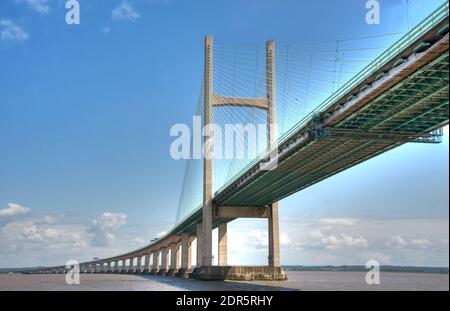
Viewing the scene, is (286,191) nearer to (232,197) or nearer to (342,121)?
(232,197)

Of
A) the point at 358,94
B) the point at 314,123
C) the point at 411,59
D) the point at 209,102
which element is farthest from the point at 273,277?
the point at 411,59

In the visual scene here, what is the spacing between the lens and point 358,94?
90.6 feet

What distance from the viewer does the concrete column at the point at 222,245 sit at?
63.9m

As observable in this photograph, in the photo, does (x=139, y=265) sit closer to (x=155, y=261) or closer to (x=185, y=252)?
(x=155, y=261)

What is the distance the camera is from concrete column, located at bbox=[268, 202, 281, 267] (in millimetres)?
57969

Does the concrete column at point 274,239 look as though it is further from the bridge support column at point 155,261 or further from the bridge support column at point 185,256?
the bridge support column at point 155,261

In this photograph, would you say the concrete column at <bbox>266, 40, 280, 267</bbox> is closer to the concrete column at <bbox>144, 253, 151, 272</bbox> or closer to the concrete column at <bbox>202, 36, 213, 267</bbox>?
the concrete column at <bbox>202, 36, 213, 267</bbox>

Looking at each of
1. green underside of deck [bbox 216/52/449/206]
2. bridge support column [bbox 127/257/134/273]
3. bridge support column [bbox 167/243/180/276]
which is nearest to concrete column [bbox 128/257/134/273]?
bridge support column [bbox 127/257/134/273]

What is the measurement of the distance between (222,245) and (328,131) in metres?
37.8

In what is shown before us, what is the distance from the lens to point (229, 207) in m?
60.5

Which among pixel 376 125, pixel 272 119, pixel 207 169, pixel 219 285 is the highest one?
pixel 272 119

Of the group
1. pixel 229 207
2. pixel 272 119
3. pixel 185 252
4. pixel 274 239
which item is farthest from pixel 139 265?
pixel 272 119
